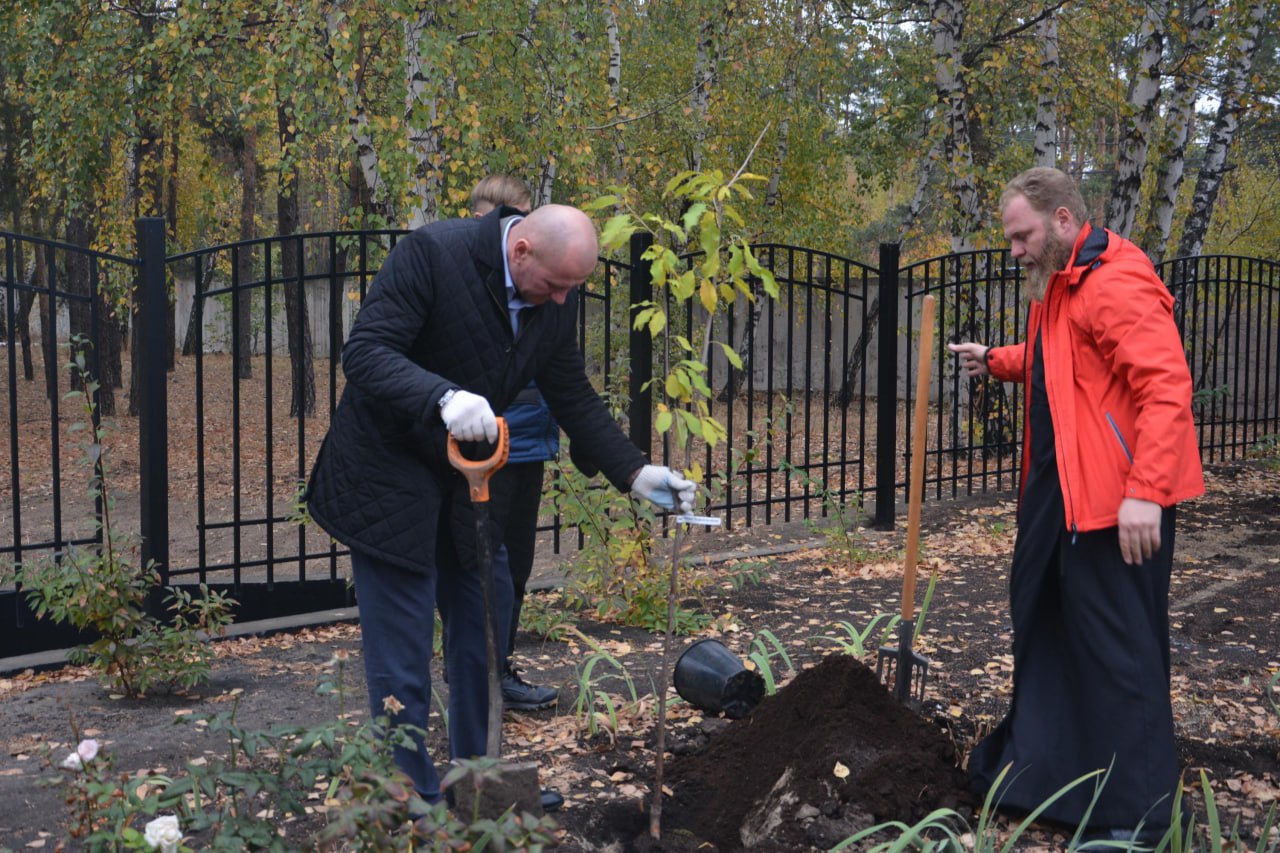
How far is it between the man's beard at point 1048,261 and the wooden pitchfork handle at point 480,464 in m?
1.55

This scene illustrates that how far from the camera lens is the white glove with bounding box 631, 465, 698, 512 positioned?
3.00 metres

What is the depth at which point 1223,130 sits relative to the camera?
38.6 ft

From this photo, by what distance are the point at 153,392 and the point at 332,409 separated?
0.96 meters

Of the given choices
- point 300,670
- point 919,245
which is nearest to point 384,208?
point 300,670

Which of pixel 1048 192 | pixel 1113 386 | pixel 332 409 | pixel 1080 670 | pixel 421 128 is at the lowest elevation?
pixel 1080 670

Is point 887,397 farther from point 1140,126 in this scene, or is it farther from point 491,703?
point 491,703

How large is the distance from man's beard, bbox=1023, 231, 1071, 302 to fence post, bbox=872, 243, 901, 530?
15.5 feet

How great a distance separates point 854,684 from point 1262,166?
25.8 meters

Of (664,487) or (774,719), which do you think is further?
(774,719)

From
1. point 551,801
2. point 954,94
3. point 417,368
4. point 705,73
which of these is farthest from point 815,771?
point 705,73

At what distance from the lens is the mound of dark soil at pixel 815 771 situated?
10.1ft

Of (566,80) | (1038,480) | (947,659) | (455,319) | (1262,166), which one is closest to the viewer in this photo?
(455,319)

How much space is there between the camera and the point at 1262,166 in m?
25.0

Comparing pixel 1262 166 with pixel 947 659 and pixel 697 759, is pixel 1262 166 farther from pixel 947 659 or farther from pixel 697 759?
pixel 697 759
